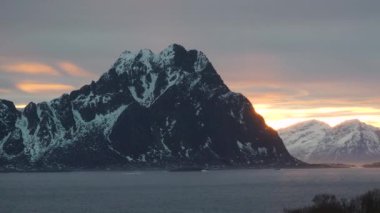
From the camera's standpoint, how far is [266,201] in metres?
199

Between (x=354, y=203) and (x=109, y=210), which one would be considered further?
(x=109, y=210)

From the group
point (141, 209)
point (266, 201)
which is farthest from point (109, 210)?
point (266, 201)

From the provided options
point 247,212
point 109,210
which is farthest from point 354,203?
point 109,210

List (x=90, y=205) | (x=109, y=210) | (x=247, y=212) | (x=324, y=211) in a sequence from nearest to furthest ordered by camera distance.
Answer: (x=324, y=211) → (x=247, y=212) → (x=109, y=210) → (x=90, y=205)

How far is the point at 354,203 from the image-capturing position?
110938 millimetres

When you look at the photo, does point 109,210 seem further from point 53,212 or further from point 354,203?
point 354,203

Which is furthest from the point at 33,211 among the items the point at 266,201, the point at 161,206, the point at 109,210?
the point at 266,201

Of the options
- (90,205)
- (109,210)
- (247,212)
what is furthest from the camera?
(90,205)

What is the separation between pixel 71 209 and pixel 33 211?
28.3 ft

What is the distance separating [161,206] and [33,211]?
98.5 ft

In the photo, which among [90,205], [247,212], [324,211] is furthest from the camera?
[90,205]

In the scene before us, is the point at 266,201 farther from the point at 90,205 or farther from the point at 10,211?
the point at 10,211

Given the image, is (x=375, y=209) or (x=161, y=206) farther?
(x=161, y=206)

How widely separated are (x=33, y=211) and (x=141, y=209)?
79.3ft
